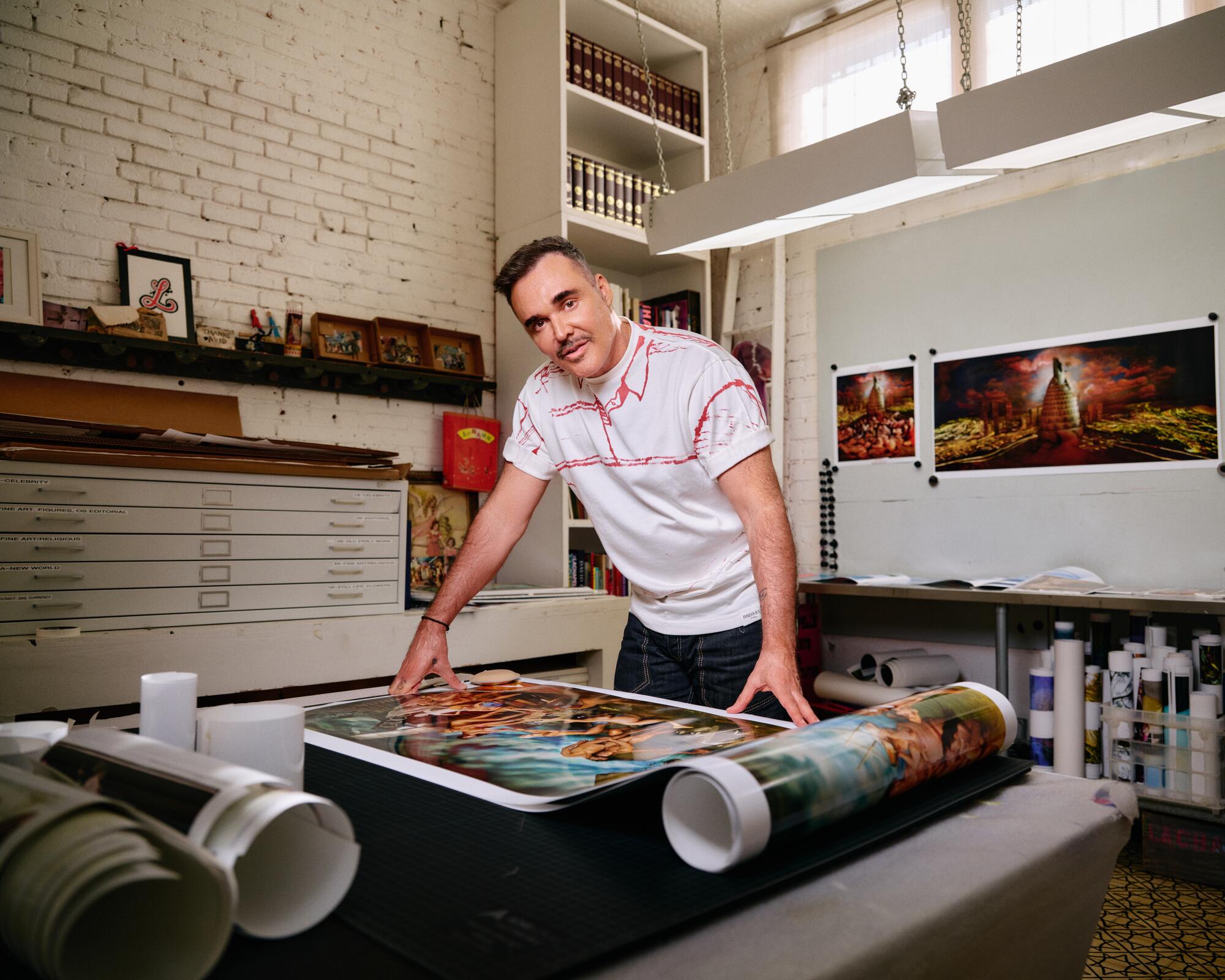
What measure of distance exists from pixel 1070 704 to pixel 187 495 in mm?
2611

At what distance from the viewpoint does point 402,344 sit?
3.14 metres

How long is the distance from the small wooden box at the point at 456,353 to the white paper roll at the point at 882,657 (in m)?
1.87

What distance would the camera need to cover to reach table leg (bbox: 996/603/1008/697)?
2.83m

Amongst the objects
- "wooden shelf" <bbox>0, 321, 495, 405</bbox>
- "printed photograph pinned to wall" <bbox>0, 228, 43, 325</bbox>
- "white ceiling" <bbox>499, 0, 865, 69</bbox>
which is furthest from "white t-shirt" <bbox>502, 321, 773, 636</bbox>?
"white ceiling" <bbox>499, 0, 865, 69</bbox>

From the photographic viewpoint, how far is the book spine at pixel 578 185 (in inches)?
131

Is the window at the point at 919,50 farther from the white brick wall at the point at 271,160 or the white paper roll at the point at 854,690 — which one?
Result: the white paper roll at the point at 854,690

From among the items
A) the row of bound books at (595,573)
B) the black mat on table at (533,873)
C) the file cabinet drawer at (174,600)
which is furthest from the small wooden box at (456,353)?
the black mat on table at (533,873)

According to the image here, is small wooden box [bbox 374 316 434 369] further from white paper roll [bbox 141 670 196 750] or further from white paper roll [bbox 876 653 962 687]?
white paper roll [bbox 141 670 196 750]

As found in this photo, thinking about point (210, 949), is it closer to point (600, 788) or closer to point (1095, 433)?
point (600, 788)

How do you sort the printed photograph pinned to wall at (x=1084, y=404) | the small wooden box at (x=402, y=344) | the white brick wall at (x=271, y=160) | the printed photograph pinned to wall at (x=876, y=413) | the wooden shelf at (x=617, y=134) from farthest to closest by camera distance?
1. the printed photograph pinned to wall at (x=876, y=413)
2. the wooden shelf at (x=617, y=134)
3. the small wooden box at (x=402, y=344)
4. the printed photograph pinned to wall at (x=1084, y=404)
5. the white brick wall at (x=271, y=160)

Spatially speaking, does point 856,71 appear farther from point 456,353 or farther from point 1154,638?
point 1154,638

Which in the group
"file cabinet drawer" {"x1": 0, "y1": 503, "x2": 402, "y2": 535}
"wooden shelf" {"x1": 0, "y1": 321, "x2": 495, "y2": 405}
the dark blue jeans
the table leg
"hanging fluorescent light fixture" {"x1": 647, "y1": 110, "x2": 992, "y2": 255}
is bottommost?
the table leg

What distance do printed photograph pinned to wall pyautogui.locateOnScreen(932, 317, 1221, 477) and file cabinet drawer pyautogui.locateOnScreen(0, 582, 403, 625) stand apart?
88.3 inches

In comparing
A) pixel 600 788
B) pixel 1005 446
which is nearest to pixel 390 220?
pixel 1005 446
